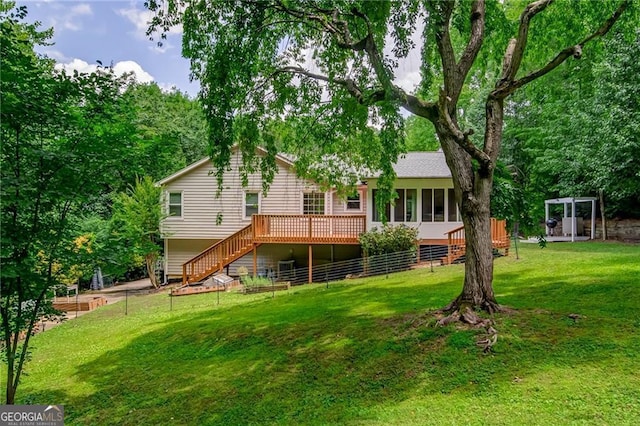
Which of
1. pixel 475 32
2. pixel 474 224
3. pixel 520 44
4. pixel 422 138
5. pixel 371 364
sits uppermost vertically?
pixel 422 138

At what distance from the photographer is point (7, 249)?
4.50m

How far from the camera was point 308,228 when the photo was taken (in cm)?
1577

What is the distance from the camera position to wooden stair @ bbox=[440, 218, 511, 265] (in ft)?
45.9

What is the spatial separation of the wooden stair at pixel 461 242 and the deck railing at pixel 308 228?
3.22 metres

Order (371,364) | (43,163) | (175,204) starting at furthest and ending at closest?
(175,204)
(371,364)
(43,163)

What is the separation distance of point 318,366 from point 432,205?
35.5ft

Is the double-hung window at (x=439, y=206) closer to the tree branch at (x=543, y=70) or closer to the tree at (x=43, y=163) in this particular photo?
the tree branch at (x=543, y=70)

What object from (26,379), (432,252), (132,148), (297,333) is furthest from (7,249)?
(432,252)

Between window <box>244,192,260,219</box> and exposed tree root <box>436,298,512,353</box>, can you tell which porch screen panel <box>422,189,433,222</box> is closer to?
window <box>244,192,260,219</box>

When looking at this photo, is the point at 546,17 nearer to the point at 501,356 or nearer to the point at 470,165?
the point at 470,165

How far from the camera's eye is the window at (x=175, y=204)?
17984 mm

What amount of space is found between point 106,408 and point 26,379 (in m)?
2.64

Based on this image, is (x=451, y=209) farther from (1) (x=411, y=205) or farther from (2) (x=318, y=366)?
(2) (x=318, y=366)

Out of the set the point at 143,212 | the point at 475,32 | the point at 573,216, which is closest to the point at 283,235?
the point at 143,212
